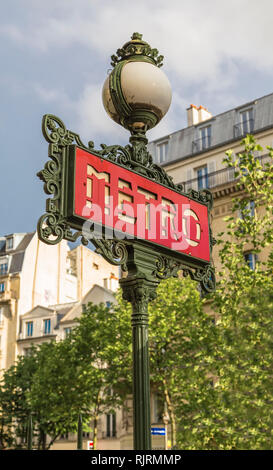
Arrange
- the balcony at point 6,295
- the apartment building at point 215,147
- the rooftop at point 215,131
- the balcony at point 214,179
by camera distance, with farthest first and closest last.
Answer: the balcony at point 6,295 → the balcony at point 214,179 → the rooftop at point 215,131 → the apartment building at point 215,147

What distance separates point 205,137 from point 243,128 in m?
2.86

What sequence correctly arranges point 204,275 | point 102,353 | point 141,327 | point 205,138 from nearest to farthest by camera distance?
point 141,327, point 204,275, point 102,353, point 205,138

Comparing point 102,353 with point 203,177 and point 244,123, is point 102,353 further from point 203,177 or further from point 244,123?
point 244,123

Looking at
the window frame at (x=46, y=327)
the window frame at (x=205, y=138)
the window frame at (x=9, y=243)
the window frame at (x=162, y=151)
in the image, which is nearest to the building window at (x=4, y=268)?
the window frame at (x=9, y=243)

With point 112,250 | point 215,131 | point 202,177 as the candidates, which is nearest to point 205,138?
point 215,131

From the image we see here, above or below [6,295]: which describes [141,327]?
below

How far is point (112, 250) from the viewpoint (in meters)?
4.12

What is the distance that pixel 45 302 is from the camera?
2135 inches

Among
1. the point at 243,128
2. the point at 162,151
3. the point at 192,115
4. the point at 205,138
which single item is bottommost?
the point at 243,128

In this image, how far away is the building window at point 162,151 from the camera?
37.4m

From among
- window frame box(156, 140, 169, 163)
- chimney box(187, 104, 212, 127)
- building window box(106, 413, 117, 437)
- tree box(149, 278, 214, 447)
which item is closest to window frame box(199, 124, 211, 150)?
chimney box(187, 104, 212, 127)

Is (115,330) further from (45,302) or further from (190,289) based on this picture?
(45,302)

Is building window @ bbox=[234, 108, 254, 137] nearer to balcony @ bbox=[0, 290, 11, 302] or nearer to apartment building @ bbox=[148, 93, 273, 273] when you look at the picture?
apartment building @ bbox=[148, 93, 273, 273]

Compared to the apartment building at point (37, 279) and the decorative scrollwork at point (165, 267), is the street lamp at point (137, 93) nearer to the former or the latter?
the decorative scrollwork at point (165, 267)
